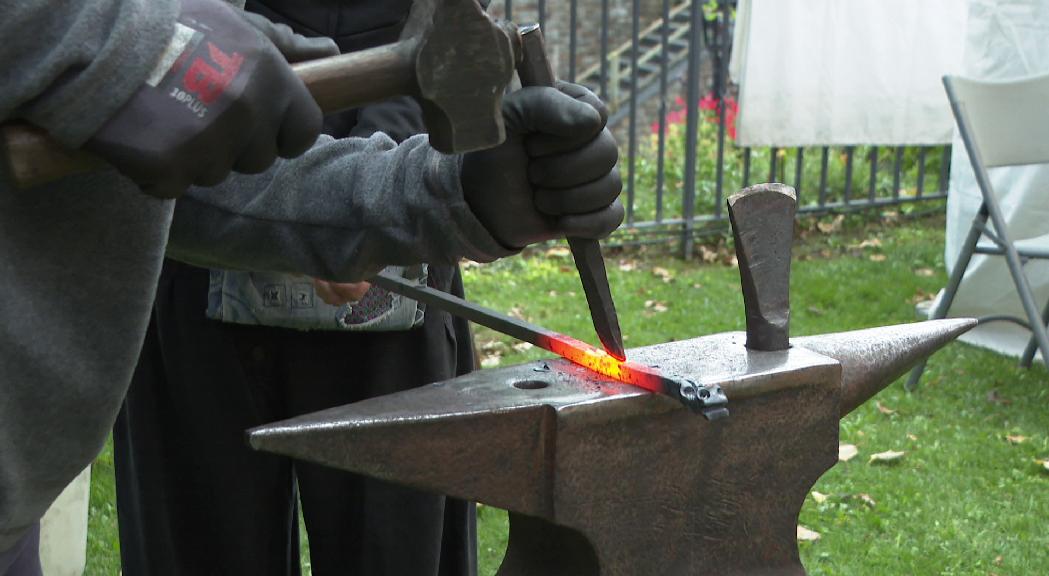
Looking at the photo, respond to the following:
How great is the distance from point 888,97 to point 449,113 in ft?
20.2

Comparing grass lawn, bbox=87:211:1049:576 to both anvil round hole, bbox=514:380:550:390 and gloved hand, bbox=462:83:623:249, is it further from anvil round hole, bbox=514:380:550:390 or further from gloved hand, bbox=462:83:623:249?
gloved hand, bbox=462:83:623:249

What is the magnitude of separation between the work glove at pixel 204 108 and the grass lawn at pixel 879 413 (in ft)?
Answer: 8.64

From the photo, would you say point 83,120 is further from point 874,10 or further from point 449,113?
point 874,10

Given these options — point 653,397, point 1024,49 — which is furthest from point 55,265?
point 1024,49

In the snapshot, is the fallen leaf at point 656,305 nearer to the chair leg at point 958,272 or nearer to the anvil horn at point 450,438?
the chair leg at point 958,272

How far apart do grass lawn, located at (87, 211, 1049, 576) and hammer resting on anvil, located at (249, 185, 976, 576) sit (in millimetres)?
1960

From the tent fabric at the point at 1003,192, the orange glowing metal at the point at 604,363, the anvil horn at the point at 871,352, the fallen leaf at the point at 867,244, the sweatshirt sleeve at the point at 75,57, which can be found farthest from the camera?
the fallen leaf at the point at 867,244

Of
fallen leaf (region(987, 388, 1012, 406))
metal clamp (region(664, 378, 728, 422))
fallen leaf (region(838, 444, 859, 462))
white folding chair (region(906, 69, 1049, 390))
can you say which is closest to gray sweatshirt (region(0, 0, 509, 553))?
metal clamp (region(664, 378, 728, 422))

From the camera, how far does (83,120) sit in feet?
3.66

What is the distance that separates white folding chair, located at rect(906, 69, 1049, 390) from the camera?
4566 millimetres

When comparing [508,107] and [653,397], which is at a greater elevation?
[508,107]

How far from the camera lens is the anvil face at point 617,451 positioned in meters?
1.52

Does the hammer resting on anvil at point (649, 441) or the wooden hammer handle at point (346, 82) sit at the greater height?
the wooden hammer handle at point (346, 82)

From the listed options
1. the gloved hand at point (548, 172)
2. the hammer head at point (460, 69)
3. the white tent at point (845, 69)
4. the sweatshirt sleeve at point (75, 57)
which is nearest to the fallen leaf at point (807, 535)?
the gloved hand at point (548, 172)
